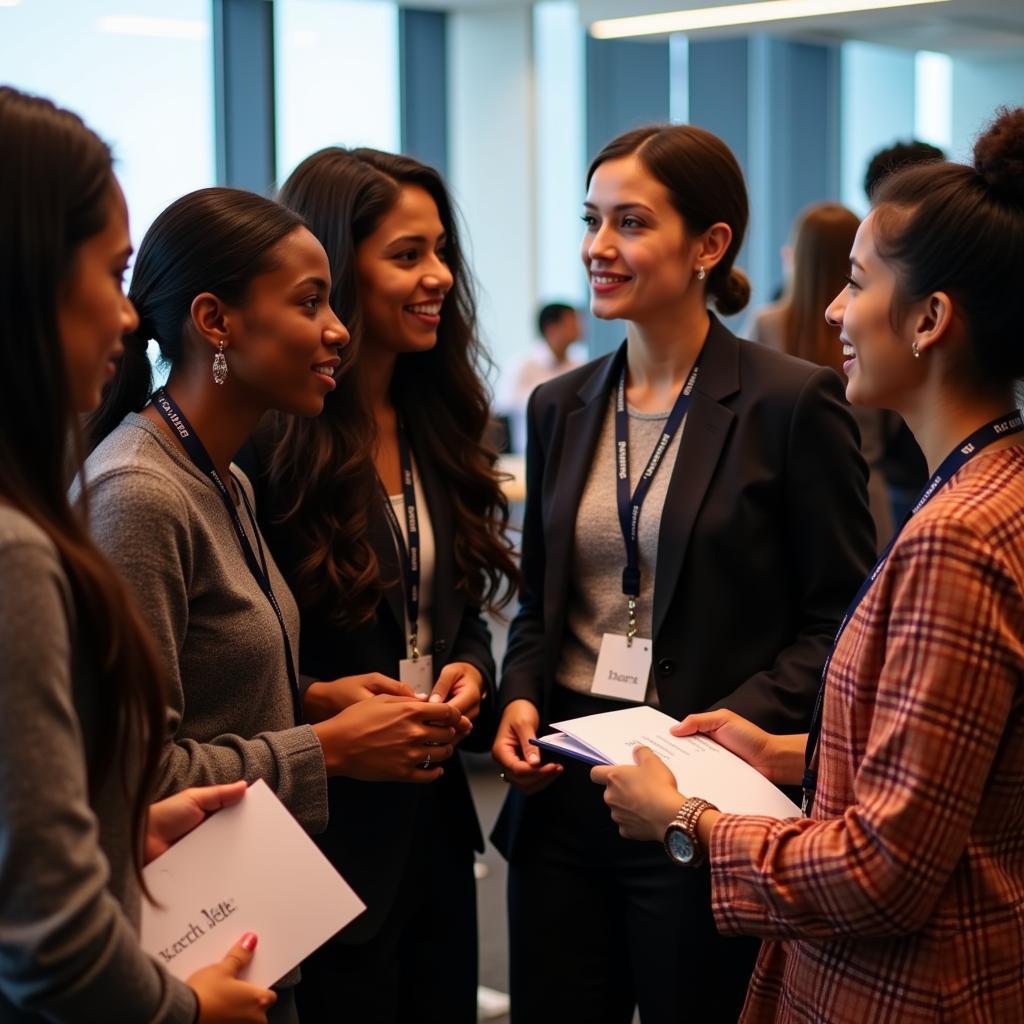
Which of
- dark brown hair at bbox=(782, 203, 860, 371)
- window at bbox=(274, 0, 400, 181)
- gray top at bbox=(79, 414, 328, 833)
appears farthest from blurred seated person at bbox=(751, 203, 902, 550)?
window at bbox=(274, 0, 400, 181)

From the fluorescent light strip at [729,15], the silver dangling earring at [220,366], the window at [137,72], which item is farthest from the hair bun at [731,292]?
the window at [137,72]

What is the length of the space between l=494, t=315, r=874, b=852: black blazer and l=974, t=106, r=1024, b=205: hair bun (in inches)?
26.4

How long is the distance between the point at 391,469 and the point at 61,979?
1314 mm

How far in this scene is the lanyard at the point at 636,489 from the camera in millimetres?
2129

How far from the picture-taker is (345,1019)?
79.7 inches

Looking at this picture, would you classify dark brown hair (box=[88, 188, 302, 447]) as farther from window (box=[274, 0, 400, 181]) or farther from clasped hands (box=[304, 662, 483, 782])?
window (box=[274, 0, 400, 181])

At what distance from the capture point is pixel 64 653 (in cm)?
107

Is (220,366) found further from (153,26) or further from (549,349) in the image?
(549,349)

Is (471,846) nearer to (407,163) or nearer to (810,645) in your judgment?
(810,645)

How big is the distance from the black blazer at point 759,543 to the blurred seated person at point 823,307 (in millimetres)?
1462

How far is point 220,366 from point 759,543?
889 mm

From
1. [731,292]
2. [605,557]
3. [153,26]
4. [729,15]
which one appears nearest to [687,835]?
[605,557]

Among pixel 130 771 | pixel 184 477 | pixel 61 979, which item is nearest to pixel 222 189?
pixel 184 477

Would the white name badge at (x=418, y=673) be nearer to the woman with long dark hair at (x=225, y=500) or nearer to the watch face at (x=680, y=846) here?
the woman with long dark hair at (x=225, y=500)
